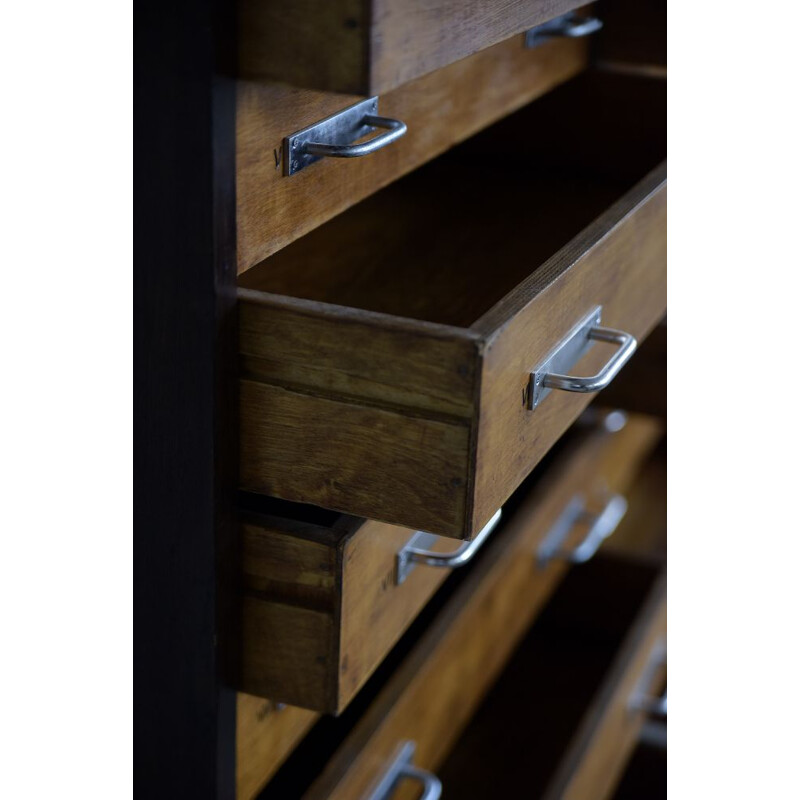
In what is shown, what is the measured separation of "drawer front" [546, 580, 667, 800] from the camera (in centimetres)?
148

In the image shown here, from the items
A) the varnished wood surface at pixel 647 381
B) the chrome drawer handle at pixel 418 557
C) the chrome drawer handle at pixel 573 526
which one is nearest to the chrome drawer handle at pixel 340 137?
the chrome drawer handle at pixel 418 557

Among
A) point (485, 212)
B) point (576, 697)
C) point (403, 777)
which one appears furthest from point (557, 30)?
point (576, 697)

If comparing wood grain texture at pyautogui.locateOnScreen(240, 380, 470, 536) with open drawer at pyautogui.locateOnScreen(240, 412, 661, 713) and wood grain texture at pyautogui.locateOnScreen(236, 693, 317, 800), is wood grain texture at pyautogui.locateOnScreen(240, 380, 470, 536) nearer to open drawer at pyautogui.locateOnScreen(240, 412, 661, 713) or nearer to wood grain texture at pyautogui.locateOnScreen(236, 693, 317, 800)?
open drawer at pyautogui.locateOnScreen(240, 412, 661, 713)

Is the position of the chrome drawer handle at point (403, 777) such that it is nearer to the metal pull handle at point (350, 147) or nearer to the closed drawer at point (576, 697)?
the closed drawer at point (576, 697)

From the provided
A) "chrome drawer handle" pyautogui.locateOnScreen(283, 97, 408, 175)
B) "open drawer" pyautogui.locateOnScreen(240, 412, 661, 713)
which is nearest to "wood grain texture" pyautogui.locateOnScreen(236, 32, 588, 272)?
"chrome drawer handle" pyautogui.locateOnScreen(283, 97, 408, 175)

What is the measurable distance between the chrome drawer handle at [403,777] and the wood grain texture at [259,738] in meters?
0.10

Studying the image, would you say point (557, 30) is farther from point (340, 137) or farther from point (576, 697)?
point (576, 697)

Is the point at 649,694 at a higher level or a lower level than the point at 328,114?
lower

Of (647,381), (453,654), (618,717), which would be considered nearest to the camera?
(453,654)

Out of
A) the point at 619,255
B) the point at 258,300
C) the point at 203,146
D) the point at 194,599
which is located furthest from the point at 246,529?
the point at 619,255

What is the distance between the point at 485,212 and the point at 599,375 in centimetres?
50

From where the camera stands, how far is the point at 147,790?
1064 millimetres

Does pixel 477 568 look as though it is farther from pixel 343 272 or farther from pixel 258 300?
pixel 258 300

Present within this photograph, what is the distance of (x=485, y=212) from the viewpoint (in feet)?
4.85
